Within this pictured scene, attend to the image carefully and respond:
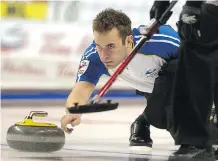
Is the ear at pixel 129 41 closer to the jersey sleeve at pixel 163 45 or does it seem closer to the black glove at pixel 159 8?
the jersey sleeve at pixel 163 45

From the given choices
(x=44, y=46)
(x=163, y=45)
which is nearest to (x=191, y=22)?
(x=163, y=45)

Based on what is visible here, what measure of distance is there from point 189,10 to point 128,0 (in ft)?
13.5

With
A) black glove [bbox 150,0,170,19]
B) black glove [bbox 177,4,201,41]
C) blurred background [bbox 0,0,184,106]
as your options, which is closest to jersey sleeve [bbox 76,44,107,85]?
black glove [bbox 150,0,170,19]

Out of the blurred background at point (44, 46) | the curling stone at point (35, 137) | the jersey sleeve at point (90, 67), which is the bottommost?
the blurred background at point (44, 46)

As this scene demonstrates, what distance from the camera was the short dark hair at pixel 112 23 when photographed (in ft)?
7.44

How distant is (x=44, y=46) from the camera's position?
5660mm

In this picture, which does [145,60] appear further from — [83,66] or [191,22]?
[191,22]

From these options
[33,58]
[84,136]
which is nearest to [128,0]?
[33,58]

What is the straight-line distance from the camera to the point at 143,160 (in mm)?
2158

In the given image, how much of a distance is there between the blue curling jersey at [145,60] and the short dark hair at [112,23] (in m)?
0.07

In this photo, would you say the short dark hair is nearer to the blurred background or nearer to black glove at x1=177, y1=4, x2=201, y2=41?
black glove at x1=177, y1=4, x2=201, y2=41

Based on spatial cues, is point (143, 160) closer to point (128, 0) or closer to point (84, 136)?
point (84, 136)

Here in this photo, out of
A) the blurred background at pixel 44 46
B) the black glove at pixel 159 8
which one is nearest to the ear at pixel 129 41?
the black glove at pixel 159 8

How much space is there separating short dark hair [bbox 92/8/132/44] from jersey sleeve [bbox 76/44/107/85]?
0.20m
